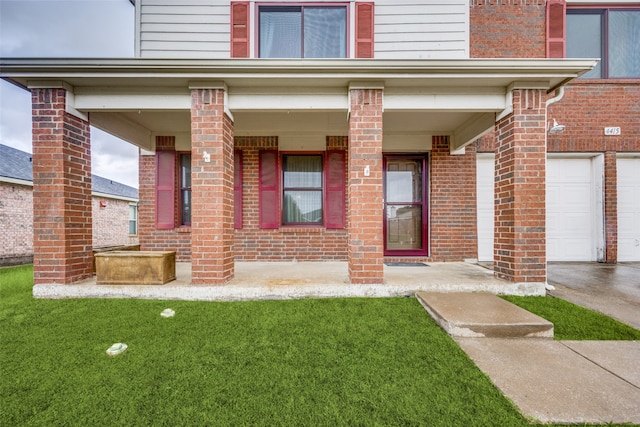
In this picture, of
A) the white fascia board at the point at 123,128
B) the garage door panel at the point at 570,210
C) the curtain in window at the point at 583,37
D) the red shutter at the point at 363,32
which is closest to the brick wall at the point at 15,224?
the white fascia board at the point at 123,128

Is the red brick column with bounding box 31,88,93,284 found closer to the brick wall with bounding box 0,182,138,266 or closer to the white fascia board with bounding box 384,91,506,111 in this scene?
the white fascia board with bounding box 384,91,506,111

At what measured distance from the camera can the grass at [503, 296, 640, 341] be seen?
2611mm

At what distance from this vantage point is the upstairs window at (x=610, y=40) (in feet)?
19.1

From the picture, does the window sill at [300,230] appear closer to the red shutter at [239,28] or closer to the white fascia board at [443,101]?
the white fascia board at [443,101]

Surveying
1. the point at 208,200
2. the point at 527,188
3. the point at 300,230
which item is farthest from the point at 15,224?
the point at 527,188

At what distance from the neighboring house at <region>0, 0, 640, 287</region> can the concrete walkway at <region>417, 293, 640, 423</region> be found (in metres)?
1.27

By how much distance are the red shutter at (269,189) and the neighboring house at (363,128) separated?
1.2 inches

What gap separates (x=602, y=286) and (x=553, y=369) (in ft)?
10.4

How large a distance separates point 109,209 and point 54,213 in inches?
472

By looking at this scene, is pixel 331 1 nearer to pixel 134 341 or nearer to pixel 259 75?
pixel 259 75

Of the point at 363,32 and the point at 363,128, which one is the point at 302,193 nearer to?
the point at 363,128

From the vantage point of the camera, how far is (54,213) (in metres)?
3.63

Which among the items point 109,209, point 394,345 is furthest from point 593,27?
point 109,209

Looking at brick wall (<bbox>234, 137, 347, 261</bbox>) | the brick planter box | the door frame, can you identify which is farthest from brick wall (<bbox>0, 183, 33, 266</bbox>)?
the door frame
